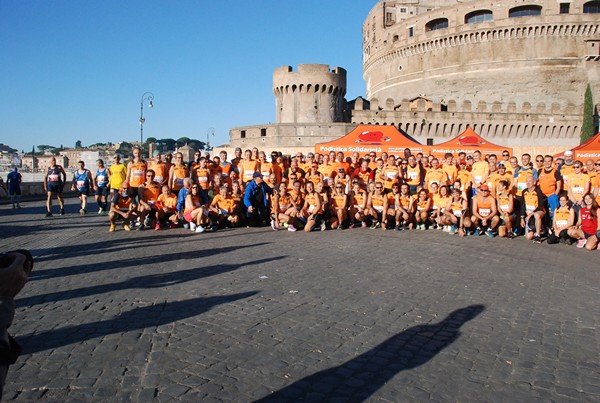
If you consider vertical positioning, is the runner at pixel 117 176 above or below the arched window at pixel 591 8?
below

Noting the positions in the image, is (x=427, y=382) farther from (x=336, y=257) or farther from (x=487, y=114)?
(x=487, y=114)

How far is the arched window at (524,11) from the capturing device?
51.7 metres

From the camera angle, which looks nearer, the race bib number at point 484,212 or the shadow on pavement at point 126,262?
the shadow on pavement at point 126,262

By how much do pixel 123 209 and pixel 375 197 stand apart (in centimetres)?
628

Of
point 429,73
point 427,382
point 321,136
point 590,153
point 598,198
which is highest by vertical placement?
point 429,73

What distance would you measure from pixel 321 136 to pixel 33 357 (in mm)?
37294

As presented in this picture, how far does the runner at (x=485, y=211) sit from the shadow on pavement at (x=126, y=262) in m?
5.78

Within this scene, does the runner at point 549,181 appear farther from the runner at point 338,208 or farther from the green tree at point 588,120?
the green tree at point 588,120

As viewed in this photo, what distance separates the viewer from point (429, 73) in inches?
2167

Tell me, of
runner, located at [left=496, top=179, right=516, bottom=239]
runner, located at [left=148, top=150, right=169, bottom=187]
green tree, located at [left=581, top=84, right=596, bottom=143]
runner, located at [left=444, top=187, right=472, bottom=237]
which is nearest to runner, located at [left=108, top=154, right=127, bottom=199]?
runner, located at [left=148, top=150, right=169, bottom=187]

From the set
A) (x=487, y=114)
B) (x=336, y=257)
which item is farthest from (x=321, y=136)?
(x=336, y=257)

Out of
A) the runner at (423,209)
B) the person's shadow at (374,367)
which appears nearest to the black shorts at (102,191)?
the runner at (423,209)

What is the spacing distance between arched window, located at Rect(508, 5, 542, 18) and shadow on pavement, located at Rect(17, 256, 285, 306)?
56275mm

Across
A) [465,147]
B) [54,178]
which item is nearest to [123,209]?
[54,178]
